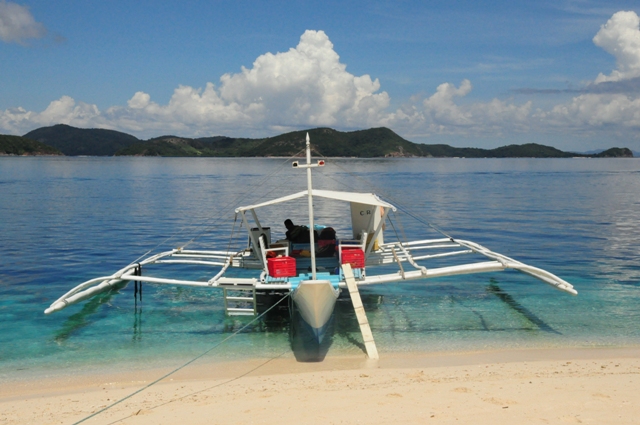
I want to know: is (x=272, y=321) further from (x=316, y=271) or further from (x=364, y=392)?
(x=364, y=392)

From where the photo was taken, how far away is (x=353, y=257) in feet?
42.3

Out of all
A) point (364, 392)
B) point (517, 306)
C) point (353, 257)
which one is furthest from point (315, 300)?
point (517, 306)

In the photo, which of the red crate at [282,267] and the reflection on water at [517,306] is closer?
the red crate at [282,267]

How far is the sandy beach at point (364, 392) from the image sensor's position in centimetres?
783

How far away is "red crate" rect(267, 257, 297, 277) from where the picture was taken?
41.5 ft

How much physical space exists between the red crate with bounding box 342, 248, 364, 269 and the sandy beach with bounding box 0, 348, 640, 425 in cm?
244

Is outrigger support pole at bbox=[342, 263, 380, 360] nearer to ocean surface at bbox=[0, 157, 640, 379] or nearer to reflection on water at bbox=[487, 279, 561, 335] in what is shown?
ocean surface at bbox=[0, 157, 640, 379]

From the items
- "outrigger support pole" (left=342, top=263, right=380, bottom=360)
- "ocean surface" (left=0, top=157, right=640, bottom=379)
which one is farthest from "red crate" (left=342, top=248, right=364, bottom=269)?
"ocean surface" (left=0, top=157, right=640, bottom=379)

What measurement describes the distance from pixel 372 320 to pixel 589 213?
29.9 m

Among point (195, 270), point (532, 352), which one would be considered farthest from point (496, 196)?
point (532, 352)

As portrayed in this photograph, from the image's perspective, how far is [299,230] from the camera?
51.4ft

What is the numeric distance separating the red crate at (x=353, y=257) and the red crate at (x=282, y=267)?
3.87 feet

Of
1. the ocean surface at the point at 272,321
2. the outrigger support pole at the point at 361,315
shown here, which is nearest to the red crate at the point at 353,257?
the outrigger support pole at the point at 361,315

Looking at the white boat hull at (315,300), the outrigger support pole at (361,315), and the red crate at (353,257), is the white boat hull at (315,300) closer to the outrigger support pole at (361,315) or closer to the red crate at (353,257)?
the outrigger support pole at (361,315)
